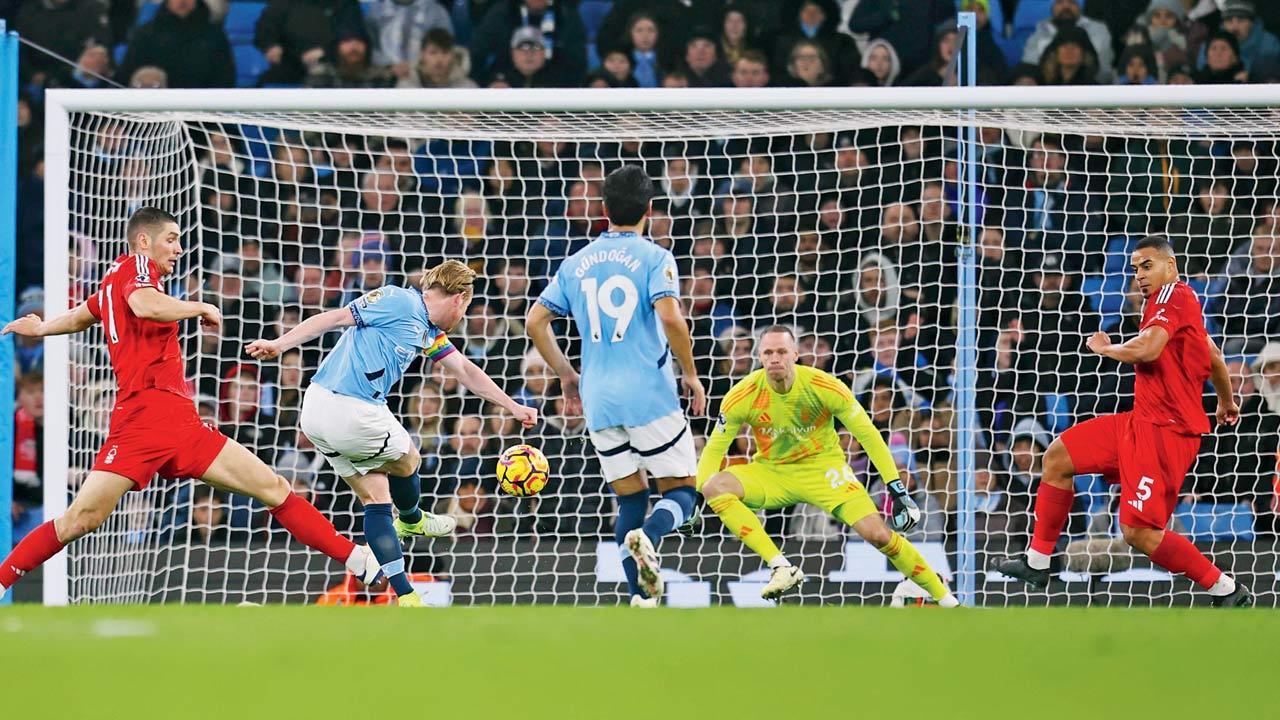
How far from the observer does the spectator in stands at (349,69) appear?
1043cm

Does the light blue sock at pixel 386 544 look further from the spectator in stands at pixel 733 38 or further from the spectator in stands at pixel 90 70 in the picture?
the spectator in stands at pixel 90 70

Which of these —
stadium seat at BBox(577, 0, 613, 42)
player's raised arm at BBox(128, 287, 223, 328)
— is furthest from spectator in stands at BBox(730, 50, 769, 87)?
player's raised arm at BBox(128, 287, 223, 328)

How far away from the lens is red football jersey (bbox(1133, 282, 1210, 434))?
6285 millimetres

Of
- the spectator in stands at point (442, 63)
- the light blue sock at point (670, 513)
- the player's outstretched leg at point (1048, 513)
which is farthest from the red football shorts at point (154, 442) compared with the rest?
the spectator in stands at point (442, 63)

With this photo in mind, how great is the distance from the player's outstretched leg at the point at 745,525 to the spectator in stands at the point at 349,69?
4.94 metres

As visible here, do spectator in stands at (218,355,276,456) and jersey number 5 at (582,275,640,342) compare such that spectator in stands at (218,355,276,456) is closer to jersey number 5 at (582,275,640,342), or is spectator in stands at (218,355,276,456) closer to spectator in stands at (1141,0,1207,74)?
jersey number 5 at (582,275,640,342)

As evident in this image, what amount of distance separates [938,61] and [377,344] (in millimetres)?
5658

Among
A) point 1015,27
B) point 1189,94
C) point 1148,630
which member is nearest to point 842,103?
point 1189,94

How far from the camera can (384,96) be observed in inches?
261

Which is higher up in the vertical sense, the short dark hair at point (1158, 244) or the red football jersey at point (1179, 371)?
the short dark hair at point (1158, 244)

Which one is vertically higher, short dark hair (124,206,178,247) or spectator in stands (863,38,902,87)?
spectator in stands (863,38,902,87)

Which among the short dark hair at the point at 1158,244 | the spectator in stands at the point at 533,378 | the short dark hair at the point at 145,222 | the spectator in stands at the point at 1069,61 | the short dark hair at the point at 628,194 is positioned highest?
the spectator in stands at the point at 1069,61

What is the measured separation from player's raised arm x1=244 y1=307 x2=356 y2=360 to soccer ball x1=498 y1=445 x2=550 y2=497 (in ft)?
2.96

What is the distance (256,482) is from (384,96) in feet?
6.36
